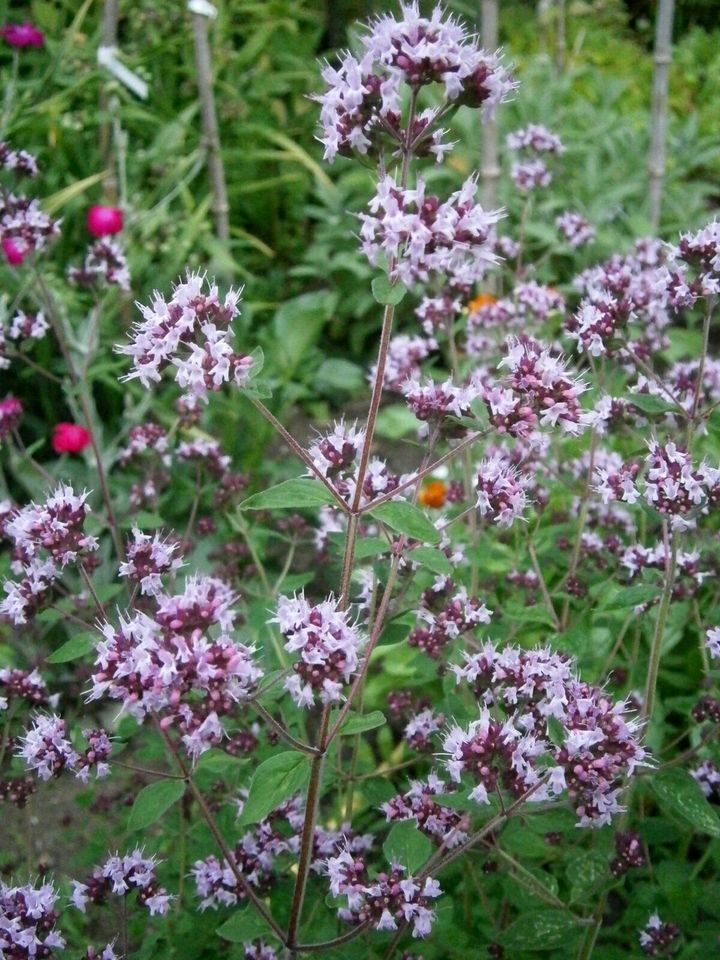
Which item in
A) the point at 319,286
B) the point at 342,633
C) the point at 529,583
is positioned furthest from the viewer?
the point at 319,286

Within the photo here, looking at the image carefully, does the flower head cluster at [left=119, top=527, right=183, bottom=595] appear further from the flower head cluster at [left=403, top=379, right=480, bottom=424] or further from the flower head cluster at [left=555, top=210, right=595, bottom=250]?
the flower head cluster at [left=555, top=210, right=595, bottom=250]

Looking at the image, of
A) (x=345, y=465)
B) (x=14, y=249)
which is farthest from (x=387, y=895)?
(x=14, y=249)

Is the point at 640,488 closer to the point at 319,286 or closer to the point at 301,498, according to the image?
the point at 301,498

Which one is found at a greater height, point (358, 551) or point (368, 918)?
point (358, 551)

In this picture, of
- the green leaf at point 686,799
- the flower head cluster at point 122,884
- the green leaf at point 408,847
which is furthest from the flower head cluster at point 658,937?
the flower head cluster at point 122,884

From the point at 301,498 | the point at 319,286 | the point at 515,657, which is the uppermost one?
the point at 301,498

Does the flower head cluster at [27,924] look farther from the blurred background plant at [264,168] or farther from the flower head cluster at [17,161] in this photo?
the blurred background plant at [264,168]

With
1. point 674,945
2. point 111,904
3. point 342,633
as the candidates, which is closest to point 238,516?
point 111,904

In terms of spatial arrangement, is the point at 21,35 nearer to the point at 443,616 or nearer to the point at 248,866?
the point at 443,616
